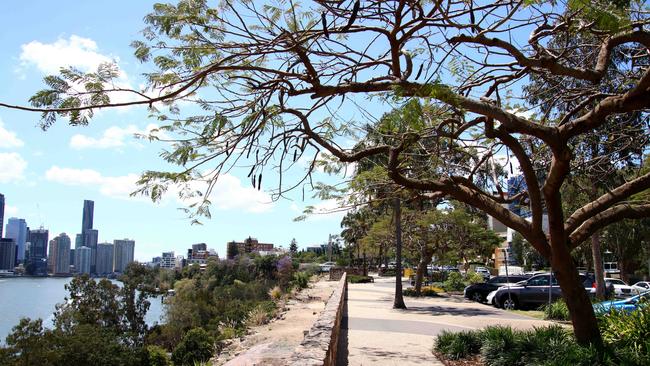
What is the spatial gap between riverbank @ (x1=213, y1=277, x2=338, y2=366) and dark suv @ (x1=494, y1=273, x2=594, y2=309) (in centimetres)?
866

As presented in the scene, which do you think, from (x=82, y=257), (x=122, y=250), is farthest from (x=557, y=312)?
(x=122, y=250)

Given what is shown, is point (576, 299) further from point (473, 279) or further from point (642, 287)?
point (473, 279)

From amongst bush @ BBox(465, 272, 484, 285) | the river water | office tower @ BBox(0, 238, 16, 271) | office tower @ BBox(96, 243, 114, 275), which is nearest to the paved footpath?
bush @ BBox(465, 272, 484, 285)

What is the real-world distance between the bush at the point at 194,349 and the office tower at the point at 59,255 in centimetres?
5948

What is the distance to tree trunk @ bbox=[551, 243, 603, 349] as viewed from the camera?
934cm

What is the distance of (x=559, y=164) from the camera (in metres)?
8.51

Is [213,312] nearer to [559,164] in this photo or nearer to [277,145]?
[277,145]

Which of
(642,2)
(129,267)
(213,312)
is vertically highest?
(642,2)

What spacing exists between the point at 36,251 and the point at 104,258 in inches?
452

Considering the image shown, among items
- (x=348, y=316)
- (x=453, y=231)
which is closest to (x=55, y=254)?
(x=453, y=231)

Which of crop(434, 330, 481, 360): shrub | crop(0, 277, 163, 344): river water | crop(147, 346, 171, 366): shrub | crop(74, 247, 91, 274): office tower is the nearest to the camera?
crop(434, 330, 481, 360): shrub

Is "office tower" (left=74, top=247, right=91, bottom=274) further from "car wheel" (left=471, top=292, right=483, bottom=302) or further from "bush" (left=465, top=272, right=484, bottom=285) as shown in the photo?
"car wheel" (left=471, top=292, right=483, bottom=302)

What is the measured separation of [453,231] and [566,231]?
900 inches

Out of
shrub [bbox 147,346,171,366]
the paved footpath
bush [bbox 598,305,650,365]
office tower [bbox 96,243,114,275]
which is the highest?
office tower [bbox 96,243,114,275]
